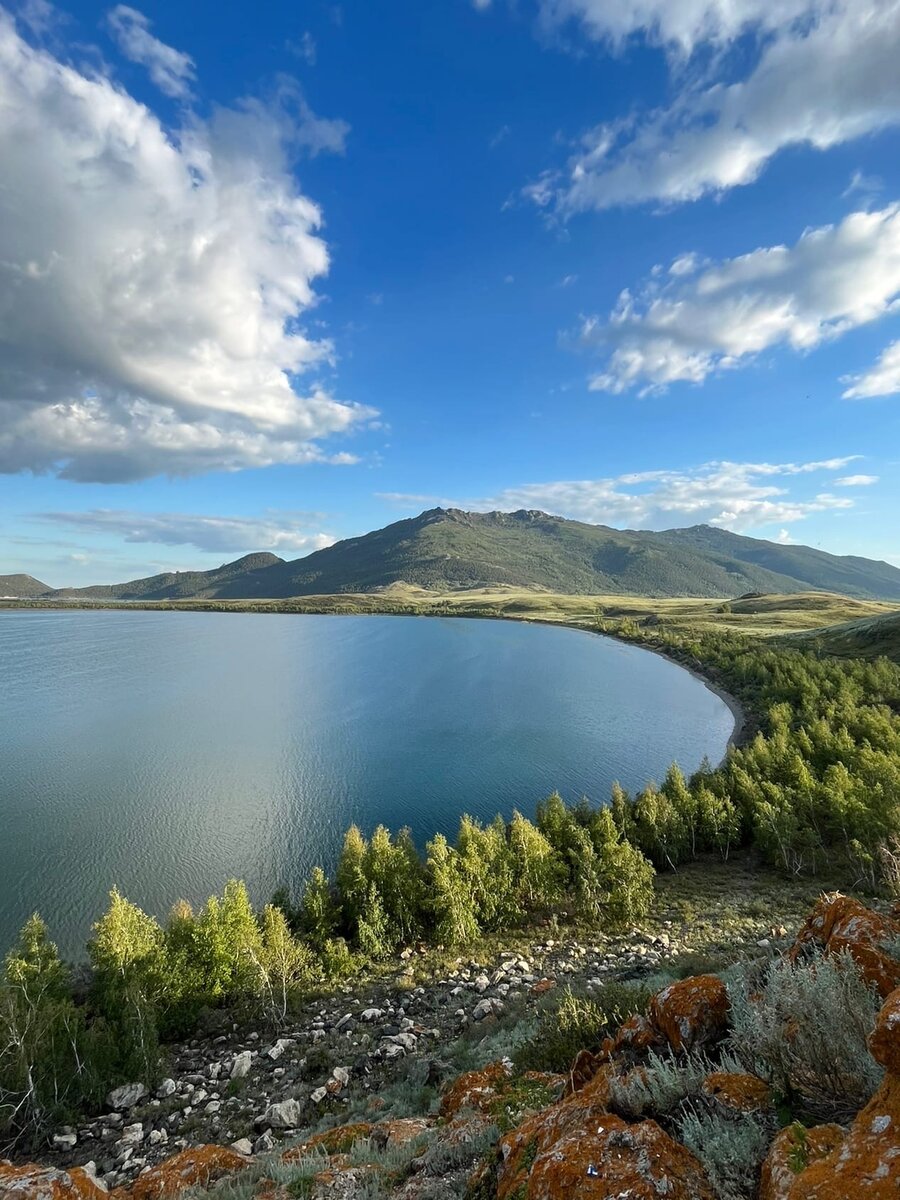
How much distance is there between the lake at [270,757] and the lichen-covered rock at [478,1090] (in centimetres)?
3420

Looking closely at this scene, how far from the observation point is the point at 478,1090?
12.5m

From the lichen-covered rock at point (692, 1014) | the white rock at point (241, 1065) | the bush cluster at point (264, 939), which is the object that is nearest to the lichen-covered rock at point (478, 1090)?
the lichen-covered rock at point (692, 1014)

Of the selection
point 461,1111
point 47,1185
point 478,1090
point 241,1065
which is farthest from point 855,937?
point 241,1065

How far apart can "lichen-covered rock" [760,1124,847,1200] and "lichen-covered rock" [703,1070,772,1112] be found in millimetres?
1374

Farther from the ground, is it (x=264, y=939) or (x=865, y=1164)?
(x=865, y=1164)

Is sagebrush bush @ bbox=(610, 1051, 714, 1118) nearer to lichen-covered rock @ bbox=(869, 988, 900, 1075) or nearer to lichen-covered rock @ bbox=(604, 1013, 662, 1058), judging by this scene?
lichen-covered rock @ bbox=(604, 1013, 662, 1058)

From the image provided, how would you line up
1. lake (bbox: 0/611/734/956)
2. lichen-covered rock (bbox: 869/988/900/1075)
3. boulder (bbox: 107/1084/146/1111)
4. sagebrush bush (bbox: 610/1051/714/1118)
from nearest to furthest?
1. lichen-covered rock (bbox: 869/988/900/1075)
2. sagebrush bush (bbox: 610/1051/714/1118)
3. boulder (bbox: 107/1084/146/1111)
4. lake (bbox: 0/611/734/956)

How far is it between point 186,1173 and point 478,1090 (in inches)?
245

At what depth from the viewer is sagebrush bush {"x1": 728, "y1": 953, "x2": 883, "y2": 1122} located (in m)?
6.79

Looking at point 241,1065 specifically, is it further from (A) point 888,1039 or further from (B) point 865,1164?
(A) point 888,1039

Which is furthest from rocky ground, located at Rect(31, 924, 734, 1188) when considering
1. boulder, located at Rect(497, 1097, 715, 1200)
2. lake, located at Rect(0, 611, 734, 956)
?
lake, located at Rect(0, 611, 734, 956)

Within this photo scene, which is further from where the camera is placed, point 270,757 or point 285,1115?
point 270,757

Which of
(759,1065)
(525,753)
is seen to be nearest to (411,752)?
A: (525,753)

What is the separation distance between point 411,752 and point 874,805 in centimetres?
5086
